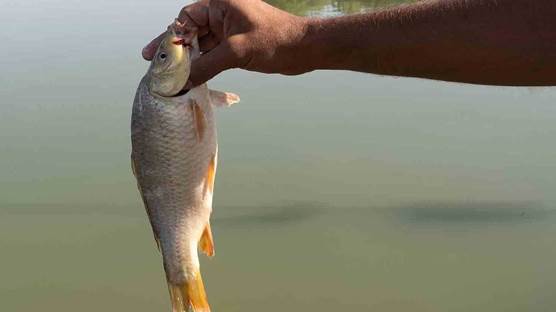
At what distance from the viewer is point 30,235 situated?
4.84m

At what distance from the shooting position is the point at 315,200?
507 centimetres

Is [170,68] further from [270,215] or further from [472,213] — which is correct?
[472,213]

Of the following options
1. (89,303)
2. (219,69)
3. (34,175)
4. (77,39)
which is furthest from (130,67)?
(219,69)

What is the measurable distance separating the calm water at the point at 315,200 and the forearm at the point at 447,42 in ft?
7.59

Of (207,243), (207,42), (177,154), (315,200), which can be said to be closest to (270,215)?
(315,200)

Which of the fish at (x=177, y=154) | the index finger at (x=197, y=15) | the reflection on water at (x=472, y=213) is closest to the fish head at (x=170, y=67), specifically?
the fish at (x=177, y=154)

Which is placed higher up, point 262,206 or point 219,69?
point 219,69

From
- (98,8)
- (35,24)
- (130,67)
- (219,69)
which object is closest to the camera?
(219,69)

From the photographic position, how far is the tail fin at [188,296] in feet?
7.13

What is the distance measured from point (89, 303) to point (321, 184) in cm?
204

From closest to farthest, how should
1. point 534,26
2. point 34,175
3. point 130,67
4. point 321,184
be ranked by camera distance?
point 534,26 → point 321,184 → point 34,175 → point 130,67

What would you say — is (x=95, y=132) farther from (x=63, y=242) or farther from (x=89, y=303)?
(x=89, y=303)

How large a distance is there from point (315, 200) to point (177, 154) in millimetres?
3085

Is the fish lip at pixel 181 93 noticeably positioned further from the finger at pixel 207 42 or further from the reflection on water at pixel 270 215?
the reflection on water at pixel 270 215
